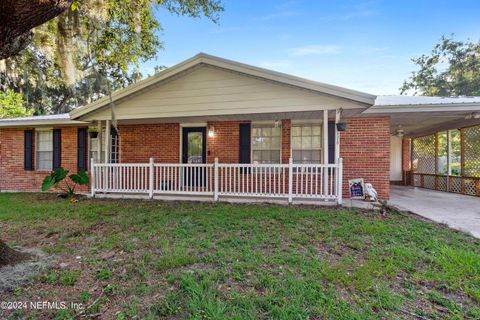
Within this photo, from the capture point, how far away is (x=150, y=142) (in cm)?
840

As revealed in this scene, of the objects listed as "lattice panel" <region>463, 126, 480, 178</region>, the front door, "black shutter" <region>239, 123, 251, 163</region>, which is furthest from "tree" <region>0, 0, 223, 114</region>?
"lattice panel" <region>463, 126, 480, 178</region>

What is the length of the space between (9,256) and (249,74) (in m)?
5.49

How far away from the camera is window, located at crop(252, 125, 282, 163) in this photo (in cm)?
757

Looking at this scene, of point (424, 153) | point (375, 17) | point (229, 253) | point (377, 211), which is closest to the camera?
point (229, 253)

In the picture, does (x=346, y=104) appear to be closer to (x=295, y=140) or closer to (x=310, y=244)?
(x=295, y=140)

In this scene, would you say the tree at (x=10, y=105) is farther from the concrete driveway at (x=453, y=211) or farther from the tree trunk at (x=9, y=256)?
the concrete driveway at (x=453, y=211)

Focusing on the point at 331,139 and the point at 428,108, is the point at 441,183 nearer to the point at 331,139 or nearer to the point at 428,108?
the point at 428,108

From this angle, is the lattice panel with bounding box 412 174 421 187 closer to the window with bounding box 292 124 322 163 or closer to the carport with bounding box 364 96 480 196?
the carport with bounding box 364 96 480 196

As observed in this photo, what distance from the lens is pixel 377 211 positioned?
5539mm

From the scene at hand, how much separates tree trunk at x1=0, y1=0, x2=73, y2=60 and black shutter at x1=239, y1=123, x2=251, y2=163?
5534 mm

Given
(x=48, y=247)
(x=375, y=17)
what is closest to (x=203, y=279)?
(x=48, y=247)

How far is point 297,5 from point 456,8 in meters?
6.70

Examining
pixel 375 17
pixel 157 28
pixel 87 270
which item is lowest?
pixel 87 270

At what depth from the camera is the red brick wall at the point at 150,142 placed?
27.1ft
